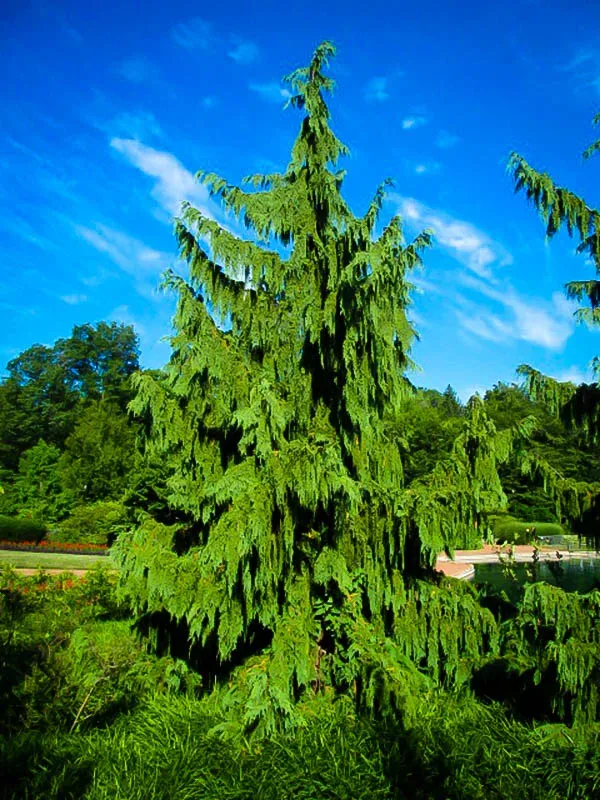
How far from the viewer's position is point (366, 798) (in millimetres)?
3645

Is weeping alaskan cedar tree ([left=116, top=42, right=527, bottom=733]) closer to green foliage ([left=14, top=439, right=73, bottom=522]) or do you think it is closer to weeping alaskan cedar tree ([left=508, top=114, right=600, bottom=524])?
weeping alaskan cedar tree ([left=508, top=114, right=600, bottom=524])

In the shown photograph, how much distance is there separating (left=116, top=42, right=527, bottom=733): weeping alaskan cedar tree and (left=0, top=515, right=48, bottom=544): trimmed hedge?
19.3m

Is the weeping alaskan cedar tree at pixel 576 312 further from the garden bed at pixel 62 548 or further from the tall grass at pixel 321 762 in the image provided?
the garden bed at pixel 62 548

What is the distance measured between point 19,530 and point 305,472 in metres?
21.9

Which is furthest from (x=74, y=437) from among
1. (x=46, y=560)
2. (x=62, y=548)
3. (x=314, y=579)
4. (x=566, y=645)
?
(x=566, y=645)

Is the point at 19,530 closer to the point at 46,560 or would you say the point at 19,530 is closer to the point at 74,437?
the point at 46,560

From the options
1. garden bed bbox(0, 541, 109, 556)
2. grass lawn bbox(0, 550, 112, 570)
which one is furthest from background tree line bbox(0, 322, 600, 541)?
grass lawn bbox(0, 550, 112, 570)

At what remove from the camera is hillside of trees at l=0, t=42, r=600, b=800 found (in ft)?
13.3

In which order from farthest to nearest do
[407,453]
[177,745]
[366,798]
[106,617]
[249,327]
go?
[106,617] → [407,453] → [249,327] → [177,745] → [366,798]

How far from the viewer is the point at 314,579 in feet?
16.0

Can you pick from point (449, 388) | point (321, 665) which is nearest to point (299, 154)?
point (321, 665)

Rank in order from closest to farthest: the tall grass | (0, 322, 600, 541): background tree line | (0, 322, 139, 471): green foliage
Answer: the tall grass
(0, 322, 600, 541): background tree line
(0, 322, 139, 471): green foliage

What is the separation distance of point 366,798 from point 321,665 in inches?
53.8

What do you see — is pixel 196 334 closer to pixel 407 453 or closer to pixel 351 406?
pixel 351 406
